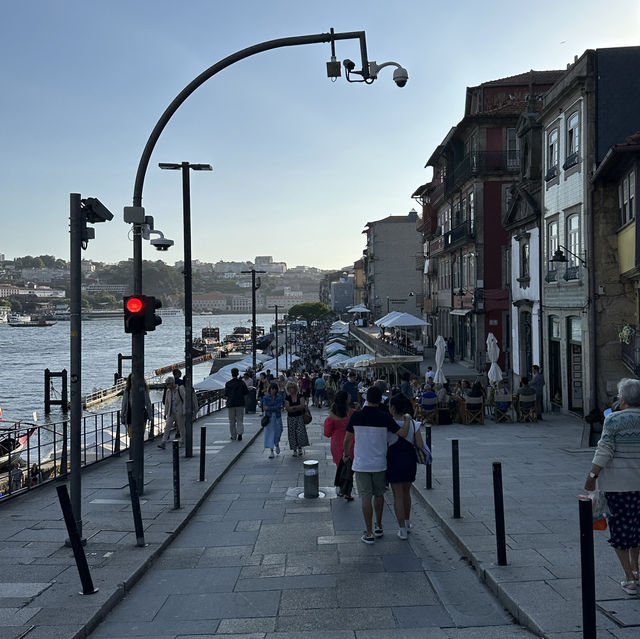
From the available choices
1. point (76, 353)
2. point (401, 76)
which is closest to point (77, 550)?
point (76, 353)

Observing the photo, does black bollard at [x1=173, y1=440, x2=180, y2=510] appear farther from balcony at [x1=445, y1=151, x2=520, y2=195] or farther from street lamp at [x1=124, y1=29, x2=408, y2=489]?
balcony at [x1=445, y1=151, x2=520, y2=195]

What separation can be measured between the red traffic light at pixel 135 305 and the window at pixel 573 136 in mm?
15332

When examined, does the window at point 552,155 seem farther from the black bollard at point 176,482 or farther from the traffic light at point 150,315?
the black bollard at point 176,482

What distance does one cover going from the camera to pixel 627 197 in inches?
722

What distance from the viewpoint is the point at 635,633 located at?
16.3 feet

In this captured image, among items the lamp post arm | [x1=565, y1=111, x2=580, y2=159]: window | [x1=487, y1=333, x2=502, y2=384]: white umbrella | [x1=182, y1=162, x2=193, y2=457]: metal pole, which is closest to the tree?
[x1=487, y1=333, x2=502, y2=384]: white umbrella

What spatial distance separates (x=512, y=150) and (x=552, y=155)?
11.7 metres

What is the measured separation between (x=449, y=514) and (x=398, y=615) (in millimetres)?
3190

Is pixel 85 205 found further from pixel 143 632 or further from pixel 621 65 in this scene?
pixel 621 65

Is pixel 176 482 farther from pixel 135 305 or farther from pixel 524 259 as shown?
pixel 524 259

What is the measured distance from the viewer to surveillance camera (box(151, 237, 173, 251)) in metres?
12.2

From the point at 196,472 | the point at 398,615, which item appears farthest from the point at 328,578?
the point at 196,472

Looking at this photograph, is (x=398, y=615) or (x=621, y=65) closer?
(x=398, y=615)

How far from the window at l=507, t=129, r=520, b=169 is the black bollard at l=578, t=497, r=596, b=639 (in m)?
31.8
